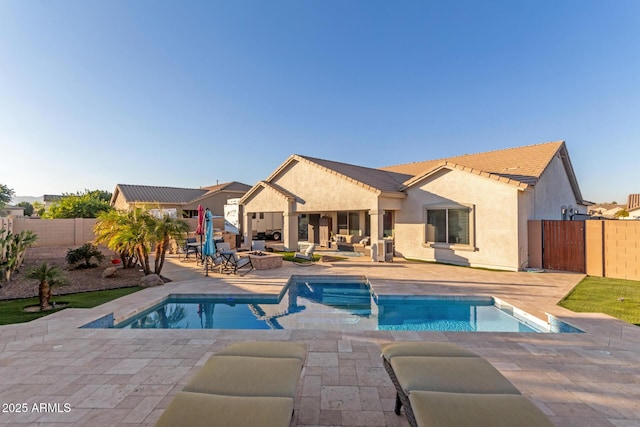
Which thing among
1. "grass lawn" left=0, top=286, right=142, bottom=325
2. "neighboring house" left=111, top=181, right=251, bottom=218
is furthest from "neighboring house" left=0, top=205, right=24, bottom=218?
"grass lawn" left=0, top=286, right=142, bottom=325

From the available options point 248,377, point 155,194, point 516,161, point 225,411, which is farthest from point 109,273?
point 155,194

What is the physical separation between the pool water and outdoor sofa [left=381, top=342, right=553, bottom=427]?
150 inches

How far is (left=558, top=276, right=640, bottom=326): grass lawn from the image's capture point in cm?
778

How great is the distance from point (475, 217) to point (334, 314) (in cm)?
945

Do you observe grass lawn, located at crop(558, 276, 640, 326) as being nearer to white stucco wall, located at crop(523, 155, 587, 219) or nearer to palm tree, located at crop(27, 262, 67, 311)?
white stucco wall, located at crop(523, 155, 587, 219)

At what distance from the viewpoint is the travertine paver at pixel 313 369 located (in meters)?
3.73

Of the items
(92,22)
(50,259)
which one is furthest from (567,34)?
(50,259)

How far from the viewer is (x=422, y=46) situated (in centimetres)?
1639

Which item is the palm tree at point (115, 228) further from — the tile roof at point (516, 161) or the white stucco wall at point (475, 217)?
the tile roof at point (516, 161)

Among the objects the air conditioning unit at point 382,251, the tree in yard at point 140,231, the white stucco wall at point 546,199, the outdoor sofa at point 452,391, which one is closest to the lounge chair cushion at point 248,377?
the outdoor sofa at point 452,391

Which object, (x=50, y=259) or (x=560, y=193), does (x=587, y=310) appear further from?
(x=50, y=259)

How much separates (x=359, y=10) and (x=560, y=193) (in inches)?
665

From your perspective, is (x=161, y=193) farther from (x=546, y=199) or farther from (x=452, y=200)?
(x=546, y=199)

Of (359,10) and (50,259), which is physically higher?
(359,10)
